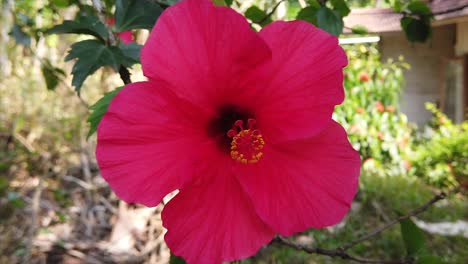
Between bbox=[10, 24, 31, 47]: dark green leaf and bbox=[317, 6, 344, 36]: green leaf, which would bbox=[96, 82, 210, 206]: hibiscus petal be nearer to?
bbox=[317, 6, 344, 36]: green leaf

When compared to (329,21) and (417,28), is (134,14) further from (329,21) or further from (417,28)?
(417,28)

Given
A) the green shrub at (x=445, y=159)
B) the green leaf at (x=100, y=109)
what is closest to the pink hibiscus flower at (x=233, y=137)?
the green leaf at (x=100, y=109)

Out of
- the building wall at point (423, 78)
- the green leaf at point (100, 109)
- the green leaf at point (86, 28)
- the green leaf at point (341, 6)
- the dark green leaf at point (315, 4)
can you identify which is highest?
the green leaf at point (86, 28)

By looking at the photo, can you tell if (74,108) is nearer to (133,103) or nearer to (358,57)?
(358,57)

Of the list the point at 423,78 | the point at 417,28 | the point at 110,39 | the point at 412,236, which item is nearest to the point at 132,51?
the point at 110,39

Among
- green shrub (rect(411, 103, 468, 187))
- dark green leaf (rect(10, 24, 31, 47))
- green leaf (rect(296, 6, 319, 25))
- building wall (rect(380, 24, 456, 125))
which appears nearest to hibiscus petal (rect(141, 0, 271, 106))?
green leaf (rect(296, 6, 319, 25))

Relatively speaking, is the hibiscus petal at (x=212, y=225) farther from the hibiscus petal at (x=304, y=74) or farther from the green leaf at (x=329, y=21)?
the green leaf at (x=329, y=21)

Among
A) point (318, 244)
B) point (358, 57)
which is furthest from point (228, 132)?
point (358, 57)
